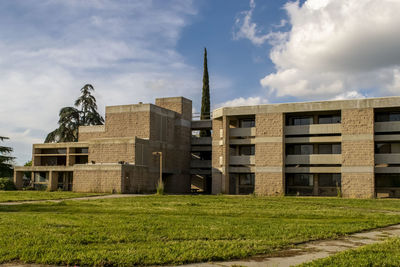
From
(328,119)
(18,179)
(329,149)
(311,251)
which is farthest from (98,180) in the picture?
(311,251)

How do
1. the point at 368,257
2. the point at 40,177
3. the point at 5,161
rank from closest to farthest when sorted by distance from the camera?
the point at 368,257 < the point at 5,161 < the point at 40,177

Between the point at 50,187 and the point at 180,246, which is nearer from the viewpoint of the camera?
the point at 180,246

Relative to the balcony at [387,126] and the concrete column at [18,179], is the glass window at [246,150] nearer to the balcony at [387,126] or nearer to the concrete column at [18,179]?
the balcony at [387,126]

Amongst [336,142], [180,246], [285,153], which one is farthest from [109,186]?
[180,246]

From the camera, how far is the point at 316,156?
4384 centimetres

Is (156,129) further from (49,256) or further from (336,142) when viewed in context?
(49,256)

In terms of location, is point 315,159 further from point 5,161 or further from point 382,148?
point 5,161

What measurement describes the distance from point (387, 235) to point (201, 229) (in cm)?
550

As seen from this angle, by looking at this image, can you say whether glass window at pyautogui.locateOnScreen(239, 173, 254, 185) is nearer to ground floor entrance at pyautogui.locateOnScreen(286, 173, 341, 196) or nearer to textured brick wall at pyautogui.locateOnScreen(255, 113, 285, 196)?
textured brick wall at pyautogui.locateOnScreen(255, 113, 285, 196)

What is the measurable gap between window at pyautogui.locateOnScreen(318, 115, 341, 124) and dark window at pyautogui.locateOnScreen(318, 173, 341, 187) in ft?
18.3

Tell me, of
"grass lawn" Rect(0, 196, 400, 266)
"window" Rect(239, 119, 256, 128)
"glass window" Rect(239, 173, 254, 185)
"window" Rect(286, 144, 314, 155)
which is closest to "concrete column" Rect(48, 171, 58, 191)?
"glass window" Rect(239, 173, 254, 185)

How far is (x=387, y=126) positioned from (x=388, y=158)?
3110 millimetres

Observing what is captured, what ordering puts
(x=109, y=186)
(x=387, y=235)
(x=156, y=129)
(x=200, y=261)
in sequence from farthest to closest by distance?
(x=156, y=129) < (x=109, y=186) < (x=387, y=235) < (x=200, y=261)

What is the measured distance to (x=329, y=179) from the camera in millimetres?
45000
